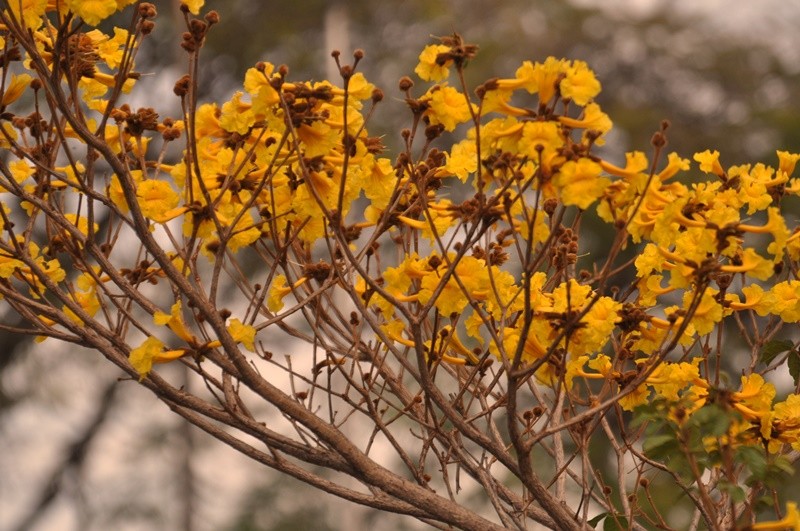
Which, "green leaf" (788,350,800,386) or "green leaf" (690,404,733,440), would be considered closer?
"green leaf" (690,404,733,440)

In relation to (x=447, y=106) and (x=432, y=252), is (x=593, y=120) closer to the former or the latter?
(x=447, y=106)

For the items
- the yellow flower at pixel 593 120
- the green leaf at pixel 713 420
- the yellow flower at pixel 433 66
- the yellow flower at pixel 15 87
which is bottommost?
the green leaf at pixel 713 420

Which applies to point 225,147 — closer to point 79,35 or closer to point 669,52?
point 79,35

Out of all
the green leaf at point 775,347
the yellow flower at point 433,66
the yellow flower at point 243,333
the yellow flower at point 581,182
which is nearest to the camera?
the yellow flower at point 581,182

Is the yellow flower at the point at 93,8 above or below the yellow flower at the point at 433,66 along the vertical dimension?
below

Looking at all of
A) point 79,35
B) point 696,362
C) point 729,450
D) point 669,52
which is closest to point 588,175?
point 729,450

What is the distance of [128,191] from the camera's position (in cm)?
174

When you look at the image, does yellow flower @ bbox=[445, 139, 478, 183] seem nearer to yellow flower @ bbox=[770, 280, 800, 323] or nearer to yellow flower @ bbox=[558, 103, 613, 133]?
yellow flower @ bbox=[558, 103, 613, 133]

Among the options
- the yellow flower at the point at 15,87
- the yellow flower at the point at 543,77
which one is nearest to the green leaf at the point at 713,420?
the yellow flower at the point at 543,77

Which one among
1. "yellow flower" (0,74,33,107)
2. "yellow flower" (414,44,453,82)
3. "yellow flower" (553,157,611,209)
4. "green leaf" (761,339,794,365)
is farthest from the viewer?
"green leaf" (761,339,794,365)

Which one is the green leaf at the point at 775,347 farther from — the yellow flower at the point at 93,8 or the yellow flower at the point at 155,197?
the yellow flower at the point at 93,8

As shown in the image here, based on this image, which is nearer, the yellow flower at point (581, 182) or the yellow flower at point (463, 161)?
the yellow flower at point (581, 182)

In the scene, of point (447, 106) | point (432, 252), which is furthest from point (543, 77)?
point (432, 252)

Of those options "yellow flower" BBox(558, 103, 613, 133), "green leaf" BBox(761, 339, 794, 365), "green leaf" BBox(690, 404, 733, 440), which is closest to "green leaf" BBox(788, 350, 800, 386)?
"green leaf" BBox(761, 339, 794, 365)
